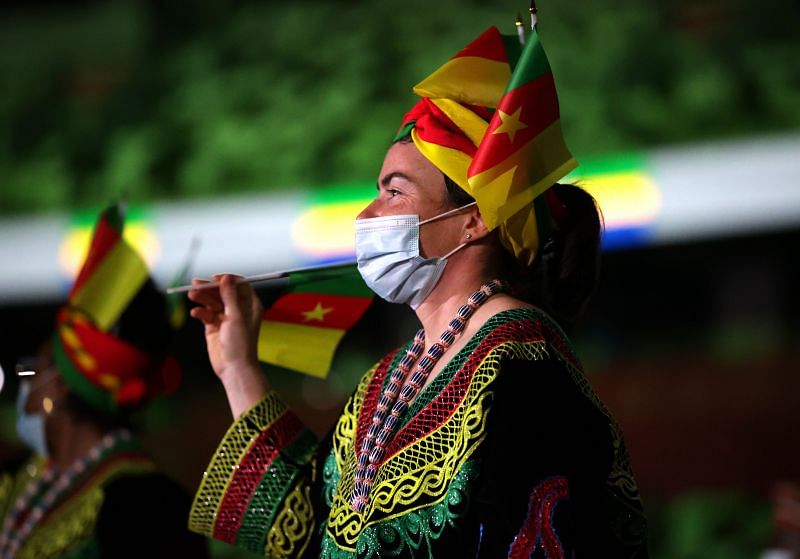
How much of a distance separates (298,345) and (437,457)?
662mm

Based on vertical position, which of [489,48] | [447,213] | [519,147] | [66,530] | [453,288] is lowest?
[66,530]

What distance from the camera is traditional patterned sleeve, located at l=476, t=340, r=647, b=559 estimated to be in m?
1.50

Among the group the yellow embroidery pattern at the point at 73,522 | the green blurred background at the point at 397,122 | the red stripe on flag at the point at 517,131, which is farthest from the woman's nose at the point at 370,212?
the green blurred background at the point at 397,122

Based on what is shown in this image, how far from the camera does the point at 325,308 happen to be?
225cm

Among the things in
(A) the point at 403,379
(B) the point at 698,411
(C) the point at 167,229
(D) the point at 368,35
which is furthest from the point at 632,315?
(A) the point at 403,379

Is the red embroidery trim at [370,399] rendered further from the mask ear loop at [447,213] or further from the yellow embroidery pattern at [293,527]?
the mask ear loop at [447,213]

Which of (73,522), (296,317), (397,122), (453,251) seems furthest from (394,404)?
(397,122)

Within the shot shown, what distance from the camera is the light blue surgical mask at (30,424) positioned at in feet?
10.3

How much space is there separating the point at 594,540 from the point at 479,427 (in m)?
0.22

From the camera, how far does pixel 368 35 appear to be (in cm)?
556

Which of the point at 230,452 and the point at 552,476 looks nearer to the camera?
the point at 552,476

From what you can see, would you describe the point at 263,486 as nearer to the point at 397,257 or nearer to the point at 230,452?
the point at 230,452

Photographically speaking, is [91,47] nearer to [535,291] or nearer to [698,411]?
[698,411]

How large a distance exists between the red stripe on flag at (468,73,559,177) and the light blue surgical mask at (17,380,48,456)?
1.91 meters
